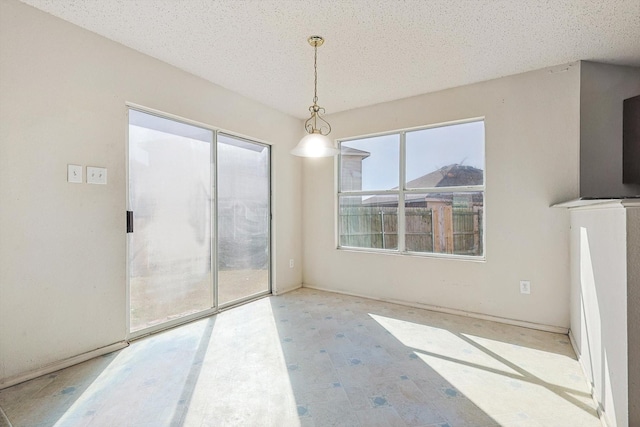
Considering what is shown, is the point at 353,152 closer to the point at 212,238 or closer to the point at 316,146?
the point at 316,146

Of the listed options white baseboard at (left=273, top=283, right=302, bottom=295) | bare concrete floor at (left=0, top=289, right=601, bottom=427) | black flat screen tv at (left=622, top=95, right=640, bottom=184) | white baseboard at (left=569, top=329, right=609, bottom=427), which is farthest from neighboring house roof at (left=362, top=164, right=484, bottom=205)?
white baseboard at (left=273, top=283, right=302, bottom=295)

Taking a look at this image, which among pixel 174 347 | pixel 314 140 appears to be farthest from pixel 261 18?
pixel 174 347

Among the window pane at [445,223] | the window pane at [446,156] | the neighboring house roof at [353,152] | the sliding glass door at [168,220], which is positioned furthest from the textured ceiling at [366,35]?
the window pane at [445,223]

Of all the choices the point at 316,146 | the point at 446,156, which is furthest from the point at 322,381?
the point at 446,156

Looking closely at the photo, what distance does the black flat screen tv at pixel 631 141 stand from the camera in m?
2.68

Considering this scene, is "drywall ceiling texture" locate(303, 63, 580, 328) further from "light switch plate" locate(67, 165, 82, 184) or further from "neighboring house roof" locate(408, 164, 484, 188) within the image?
"light switch plate" locate(67, 165, 82, 184)

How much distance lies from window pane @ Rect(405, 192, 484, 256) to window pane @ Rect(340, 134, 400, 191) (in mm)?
406

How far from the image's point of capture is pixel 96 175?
2436 millimetres

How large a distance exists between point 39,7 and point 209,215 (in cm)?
205

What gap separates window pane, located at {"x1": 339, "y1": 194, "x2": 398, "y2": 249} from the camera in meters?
3.94

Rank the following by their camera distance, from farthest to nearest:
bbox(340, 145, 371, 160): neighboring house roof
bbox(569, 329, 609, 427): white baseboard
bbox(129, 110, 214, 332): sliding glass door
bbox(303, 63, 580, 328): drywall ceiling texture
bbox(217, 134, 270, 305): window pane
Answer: bbox(340, 145, 371, 160): neighboring house roof < bbox(217, 134, 270, 305): window pane < bbox(303, 63, 580, 328): drywall ceiling texture < bbox(129, 110, 214, 332): sliding glass door < bbox(569, 329, 609, 427): white baseboard

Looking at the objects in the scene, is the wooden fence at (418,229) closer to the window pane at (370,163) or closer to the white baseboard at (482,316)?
the window pane at (370,163)

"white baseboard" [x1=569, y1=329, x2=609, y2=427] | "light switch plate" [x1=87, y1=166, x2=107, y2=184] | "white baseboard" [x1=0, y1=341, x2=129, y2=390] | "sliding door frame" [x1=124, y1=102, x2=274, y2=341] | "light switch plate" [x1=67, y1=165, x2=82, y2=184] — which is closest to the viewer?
"white baseboard" [x1=569, y1=329, x2=609, y2=427]

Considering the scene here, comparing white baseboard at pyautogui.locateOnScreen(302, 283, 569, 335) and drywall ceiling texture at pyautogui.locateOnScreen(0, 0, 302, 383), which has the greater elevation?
drywall ceiling texture at pyautogui.locateOnScreen(0, 0, 302, 383)
